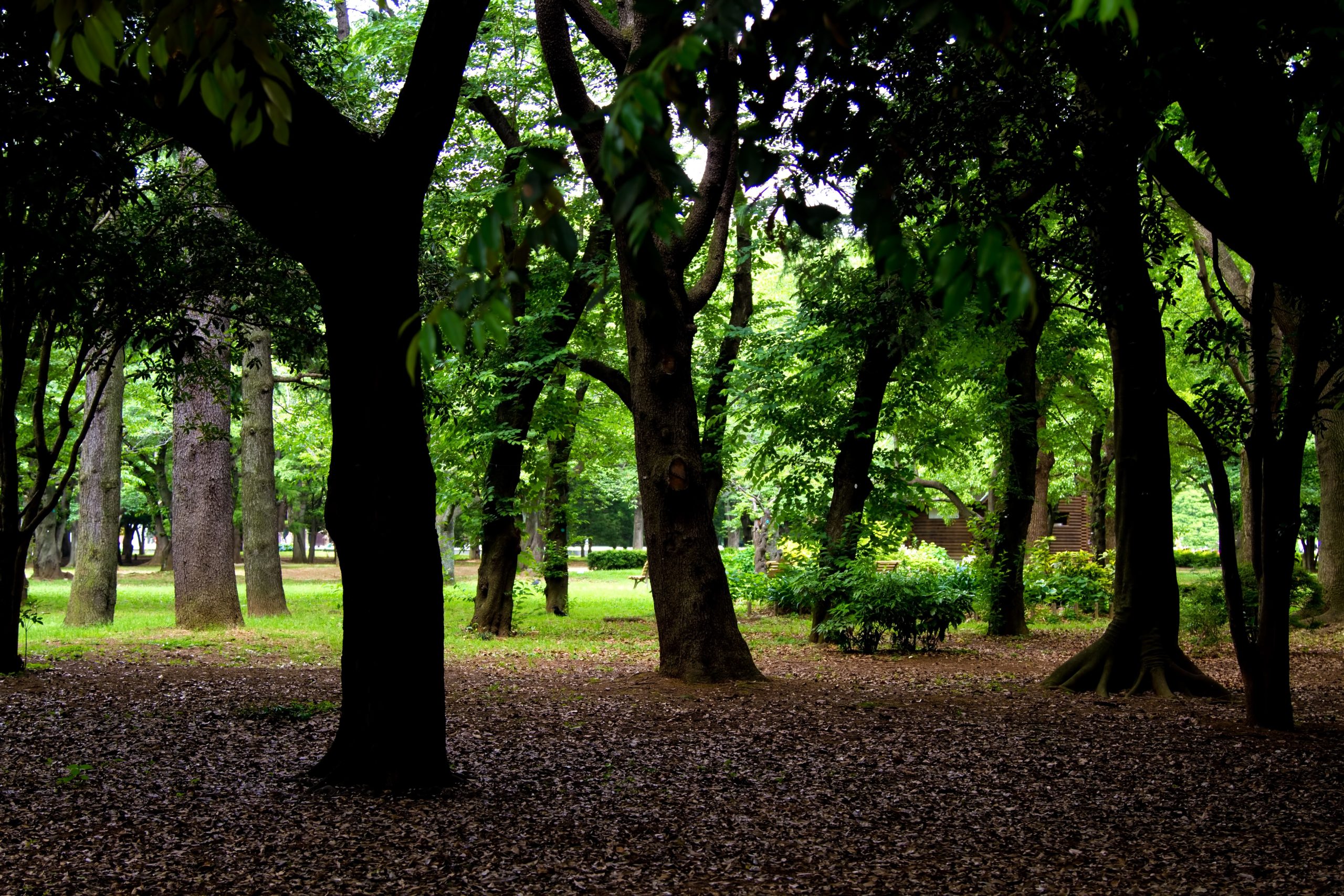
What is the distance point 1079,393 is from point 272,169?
18994 millimetres

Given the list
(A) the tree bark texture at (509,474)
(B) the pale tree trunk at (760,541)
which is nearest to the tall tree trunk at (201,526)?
(A) the tree bark texture at (509,474)

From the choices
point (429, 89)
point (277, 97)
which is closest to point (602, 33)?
point (429, 89)

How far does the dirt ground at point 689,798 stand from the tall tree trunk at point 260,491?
903 cm

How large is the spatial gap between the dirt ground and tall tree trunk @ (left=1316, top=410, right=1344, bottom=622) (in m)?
7.17

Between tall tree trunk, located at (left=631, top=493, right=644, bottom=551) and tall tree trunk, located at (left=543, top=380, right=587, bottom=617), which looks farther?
tall tree trunk, located at (left=631, top=493, right=644, bottom=551)

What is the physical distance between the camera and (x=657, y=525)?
31.7 feet

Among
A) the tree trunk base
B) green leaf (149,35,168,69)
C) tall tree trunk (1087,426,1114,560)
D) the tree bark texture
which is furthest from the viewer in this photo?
tall tree trunk (1087,426,1114,560)

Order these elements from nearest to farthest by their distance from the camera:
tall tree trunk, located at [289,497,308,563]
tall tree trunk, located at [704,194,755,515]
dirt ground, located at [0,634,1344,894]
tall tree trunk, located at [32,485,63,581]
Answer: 1. dirt ground, located at [0,634,1344,894]
2. tall tree trunk, located at [704,194,755,515]
3. tall tree trunk, located at [32,485,63,581]
4. tall tree trunk, located at [289,497,308,563]

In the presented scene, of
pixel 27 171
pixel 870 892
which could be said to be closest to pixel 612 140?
pixel 870 892

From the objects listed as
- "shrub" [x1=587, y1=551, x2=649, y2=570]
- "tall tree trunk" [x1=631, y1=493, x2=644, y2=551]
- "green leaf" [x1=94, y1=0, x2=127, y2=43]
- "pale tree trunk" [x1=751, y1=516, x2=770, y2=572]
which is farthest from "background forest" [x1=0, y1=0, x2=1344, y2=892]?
"tall tree trunk" [x1=631, y1=493, x2=644, y2=551]

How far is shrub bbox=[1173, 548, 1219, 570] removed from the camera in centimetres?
3102

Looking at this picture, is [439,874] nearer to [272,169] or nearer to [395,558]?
[395,558]

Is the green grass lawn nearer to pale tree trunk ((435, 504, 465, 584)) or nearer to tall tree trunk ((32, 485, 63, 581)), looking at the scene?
pale tree trunk ((435, 504, 465, 584))

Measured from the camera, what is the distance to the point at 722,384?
16.8m
